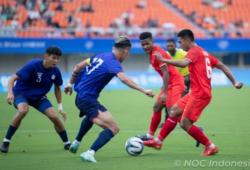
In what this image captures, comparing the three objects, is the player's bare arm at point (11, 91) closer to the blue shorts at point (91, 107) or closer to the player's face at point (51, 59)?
the player's face at point (51, 59)

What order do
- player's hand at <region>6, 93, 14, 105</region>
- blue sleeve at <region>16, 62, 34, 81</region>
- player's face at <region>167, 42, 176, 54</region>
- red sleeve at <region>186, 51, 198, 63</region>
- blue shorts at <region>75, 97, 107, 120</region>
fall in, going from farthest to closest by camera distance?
player's face at <region>167, 42, 176, 54</region>
blue sleeve at <region>16, 62, 34, 81</region>
player's hand at <region>6, 93, 14, 105</region>
red sleeve at <region>186, 51, 198, 63</region>
blue shorts at <region>75, 97, 107, 120</region>

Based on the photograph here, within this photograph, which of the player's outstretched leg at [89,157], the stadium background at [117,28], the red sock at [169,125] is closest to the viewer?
the player's outstretched leg at [89,157]

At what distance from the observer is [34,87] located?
12.6 metres

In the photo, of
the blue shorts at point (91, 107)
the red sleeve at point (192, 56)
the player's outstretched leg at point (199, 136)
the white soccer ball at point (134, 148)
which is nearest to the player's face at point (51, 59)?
the blue shorts at point (91, 107)

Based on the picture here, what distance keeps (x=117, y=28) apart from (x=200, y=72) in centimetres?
2644

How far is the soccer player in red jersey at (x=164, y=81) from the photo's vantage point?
12.9 m


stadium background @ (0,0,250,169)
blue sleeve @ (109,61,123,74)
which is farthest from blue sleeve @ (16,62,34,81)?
stadium background @ (0,0,250,169)

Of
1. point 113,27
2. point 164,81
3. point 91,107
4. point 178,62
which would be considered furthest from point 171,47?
point 113,27

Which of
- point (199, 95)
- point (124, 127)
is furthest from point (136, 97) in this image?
point (199, 95)

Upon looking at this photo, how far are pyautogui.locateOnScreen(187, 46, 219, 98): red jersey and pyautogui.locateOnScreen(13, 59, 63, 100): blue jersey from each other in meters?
2.61

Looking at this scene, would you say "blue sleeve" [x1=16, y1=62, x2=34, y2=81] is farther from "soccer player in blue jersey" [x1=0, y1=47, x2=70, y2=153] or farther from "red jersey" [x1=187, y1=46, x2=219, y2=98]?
"red jersey" [x1=187, y1=46, x2=219, y2=98]

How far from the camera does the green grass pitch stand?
34.9 feet

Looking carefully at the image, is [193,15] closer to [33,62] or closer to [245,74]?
[245,74]

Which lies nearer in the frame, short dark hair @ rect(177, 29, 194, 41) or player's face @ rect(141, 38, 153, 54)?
short dark hair @ rect(177, 29, 194, 41)
